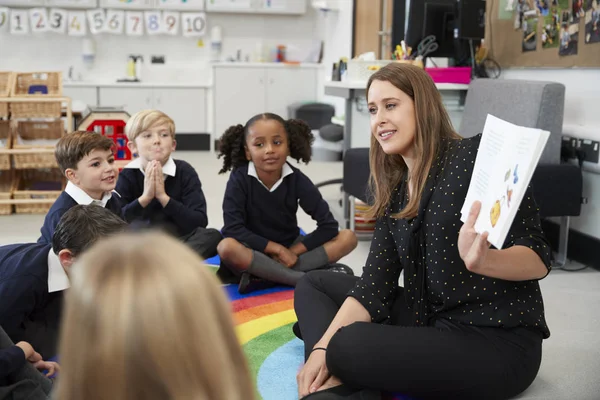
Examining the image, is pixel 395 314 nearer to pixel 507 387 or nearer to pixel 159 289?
pixel 507 387

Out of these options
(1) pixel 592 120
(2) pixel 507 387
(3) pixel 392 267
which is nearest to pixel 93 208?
(3) pixel 392 267

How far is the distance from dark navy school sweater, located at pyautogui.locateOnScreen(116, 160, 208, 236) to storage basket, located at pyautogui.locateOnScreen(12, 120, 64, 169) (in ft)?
4.54

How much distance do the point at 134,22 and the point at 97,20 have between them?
14.0 inches

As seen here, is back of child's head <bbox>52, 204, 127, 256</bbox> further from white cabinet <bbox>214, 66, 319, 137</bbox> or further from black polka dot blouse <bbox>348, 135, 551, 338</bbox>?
white cabinet <bbox>214, 66, 319, 137</bbox>

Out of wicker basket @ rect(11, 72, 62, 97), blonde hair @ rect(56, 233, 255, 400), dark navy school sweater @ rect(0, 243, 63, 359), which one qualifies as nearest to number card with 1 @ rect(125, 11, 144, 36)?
wicker basket @ rect(11, 72, 62, 97)

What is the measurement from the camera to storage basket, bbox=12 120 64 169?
4.20m

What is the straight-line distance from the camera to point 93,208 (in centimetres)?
188

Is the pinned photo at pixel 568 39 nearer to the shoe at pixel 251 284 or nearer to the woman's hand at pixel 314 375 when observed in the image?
the shoe at pixel 251 284

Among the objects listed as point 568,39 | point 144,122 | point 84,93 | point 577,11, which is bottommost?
point 84,93

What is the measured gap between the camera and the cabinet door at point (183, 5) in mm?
7488

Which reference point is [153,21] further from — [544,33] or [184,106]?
[544,33]

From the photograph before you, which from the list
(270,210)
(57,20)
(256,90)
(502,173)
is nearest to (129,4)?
(57,20)

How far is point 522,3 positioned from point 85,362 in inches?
147

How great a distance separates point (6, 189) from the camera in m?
4.34
